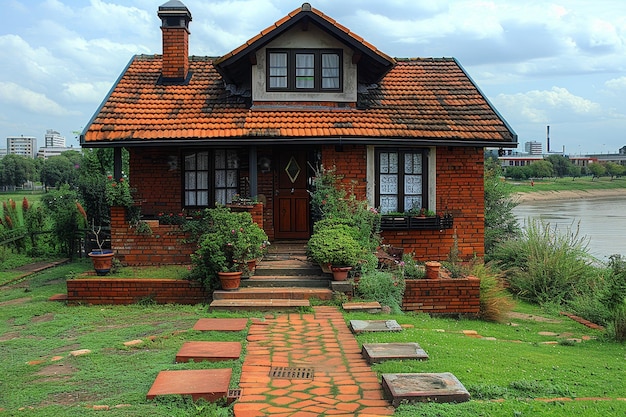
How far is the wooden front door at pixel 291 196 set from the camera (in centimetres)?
1320

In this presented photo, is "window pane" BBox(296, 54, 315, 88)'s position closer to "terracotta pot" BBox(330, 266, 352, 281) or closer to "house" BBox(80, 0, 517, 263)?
"house" BBox(80, 0, 517, 263)

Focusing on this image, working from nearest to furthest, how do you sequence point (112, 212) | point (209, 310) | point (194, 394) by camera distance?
point (194, 394) → point (209, 310) → point (112, 212)

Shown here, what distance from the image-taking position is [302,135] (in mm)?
11719

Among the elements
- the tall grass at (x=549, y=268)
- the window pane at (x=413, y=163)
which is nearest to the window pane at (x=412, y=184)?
the window pane at (x=413, y=163)

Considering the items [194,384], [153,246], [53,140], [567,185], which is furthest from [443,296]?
[53,140]

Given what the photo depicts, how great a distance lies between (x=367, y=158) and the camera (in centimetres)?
1252

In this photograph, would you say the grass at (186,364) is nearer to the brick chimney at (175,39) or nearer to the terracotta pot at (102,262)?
the terracotta pot at (102,262)

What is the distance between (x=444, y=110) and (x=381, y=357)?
335 inches

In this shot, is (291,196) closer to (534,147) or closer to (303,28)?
(303,28)

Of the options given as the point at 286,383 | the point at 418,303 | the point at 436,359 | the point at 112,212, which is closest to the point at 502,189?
the point at 418,303

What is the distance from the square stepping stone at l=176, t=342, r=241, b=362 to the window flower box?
6301mm

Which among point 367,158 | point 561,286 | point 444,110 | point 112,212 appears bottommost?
point 561,286

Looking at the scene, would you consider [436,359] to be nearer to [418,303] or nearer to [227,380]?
[227,380]

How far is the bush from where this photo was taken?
357 inches
